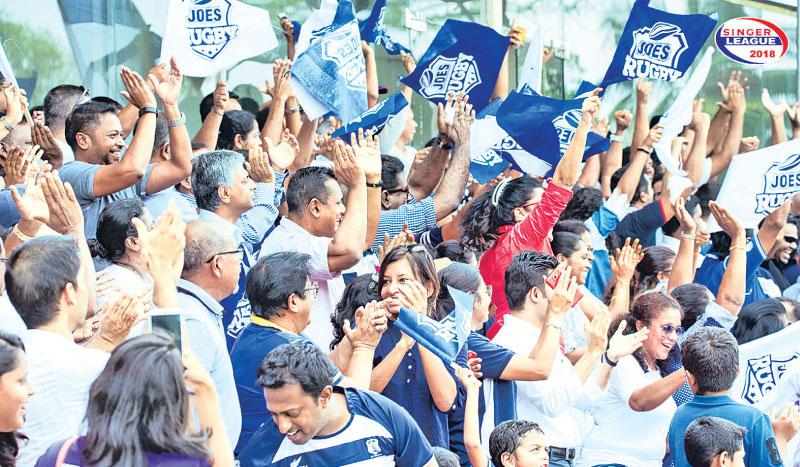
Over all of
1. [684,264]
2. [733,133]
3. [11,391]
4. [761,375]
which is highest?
[11,391]

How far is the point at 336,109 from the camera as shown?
26.0ft

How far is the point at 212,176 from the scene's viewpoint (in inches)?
267

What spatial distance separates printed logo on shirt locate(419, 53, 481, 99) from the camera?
904cm

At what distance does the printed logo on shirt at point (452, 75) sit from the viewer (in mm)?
9039

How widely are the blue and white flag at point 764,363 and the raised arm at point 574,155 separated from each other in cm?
135

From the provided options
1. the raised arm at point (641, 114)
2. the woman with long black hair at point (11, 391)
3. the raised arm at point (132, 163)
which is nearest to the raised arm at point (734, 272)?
the raised arm at point (641, 114)

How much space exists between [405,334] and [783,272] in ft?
21.0

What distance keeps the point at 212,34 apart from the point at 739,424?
4.24m

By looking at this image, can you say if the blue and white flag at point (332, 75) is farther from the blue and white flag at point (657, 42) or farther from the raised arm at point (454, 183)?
the blue and white flag at point (657, 42)

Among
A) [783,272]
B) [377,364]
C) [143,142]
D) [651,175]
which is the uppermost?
[143,142]

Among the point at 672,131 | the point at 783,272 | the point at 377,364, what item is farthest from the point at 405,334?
the point at 783,272

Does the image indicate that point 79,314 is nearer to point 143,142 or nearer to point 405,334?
point 405,334

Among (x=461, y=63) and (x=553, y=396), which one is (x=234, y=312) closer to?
(x=553, y=396)

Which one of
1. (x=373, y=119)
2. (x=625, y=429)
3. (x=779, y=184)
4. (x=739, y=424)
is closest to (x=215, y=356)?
(x=739, y=424)
